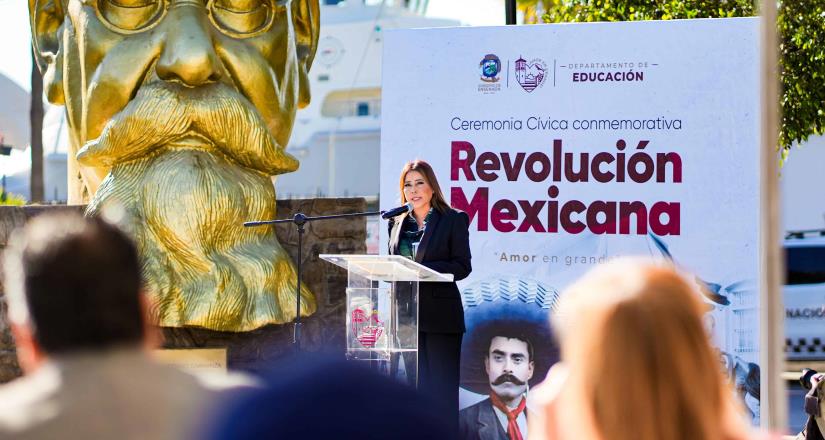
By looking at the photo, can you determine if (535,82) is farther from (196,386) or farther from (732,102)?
(196,386)

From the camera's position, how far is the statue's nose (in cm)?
658

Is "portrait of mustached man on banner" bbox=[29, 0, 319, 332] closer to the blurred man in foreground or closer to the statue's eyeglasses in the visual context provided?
the statue's eyeglasses

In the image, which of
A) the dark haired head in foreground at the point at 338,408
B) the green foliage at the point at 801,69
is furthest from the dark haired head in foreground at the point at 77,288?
the green foliage at the point at 801,69

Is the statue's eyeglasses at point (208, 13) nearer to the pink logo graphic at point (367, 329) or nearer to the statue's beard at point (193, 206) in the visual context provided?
the statue's beard at point (193, 206)

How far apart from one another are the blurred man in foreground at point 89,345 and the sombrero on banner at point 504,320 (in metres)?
4.27

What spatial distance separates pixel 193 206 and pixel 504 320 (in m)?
1.81

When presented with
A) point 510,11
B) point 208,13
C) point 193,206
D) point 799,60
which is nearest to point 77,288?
point 193,206

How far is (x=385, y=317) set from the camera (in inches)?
211

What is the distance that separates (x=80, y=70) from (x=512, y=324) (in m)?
2.82

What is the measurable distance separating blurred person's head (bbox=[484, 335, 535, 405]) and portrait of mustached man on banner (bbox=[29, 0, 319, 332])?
1.25m

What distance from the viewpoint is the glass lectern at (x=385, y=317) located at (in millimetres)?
5273

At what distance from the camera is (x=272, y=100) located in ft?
22.8

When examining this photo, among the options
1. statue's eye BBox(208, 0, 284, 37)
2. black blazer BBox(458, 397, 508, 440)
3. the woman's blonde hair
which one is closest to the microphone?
black blazer BBox(458, 397, 508, 440)

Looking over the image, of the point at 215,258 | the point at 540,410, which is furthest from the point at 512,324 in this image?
the point at 540,410
